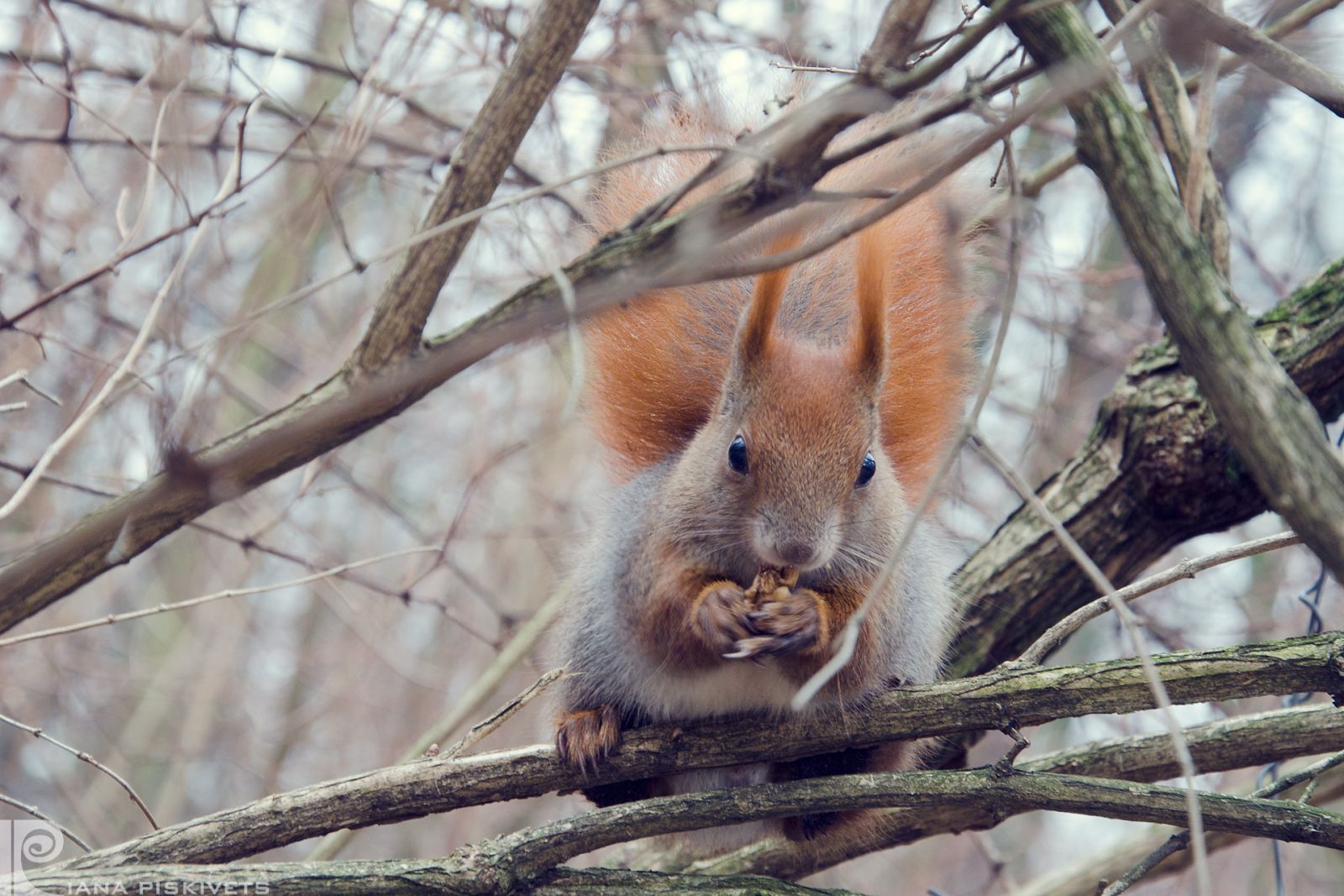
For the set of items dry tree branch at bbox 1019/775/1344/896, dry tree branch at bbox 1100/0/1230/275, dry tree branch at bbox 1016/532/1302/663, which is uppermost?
dry tree branch at bbox 1100/0/1230/275

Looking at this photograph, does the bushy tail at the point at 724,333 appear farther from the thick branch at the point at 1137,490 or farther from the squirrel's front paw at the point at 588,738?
the squirrel's front paw at the point at 588,738

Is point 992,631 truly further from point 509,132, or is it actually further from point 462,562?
point 462,562

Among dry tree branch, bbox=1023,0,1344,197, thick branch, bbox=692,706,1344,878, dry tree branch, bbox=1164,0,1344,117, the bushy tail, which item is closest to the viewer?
dry tree branch, bbox=1164,0,1344,117

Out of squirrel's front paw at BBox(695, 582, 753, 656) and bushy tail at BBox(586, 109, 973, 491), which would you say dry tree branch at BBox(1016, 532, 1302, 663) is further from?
bushy tail at BBox(586, 109, 973, 491)

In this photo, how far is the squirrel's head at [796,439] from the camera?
2.41 meters

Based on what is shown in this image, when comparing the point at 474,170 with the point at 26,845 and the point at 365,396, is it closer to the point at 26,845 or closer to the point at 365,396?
the point at 365,396

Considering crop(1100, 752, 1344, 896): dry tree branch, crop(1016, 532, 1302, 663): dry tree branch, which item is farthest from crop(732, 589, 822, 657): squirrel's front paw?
crop(1100, 752, 1344, 896): dry tree branch

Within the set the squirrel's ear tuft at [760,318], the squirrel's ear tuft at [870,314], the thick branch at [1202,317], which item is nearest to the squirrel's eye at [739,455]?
the squirrel's ear tuft at [760,318]

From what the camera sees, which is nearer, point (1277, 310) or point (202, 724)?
point (1277, 310)

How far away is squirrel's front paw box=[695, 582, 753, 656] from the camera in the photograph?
2375mm

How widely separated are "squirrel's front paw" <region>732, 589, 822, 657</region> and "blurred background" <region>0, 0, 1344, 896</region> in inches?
34.5

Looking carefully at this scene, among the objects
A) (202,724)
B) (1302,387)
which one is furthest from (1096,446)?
(202,724)

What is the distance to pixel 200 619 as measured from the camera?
6938 millimetres

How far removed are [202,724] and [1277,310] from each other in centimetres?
569
